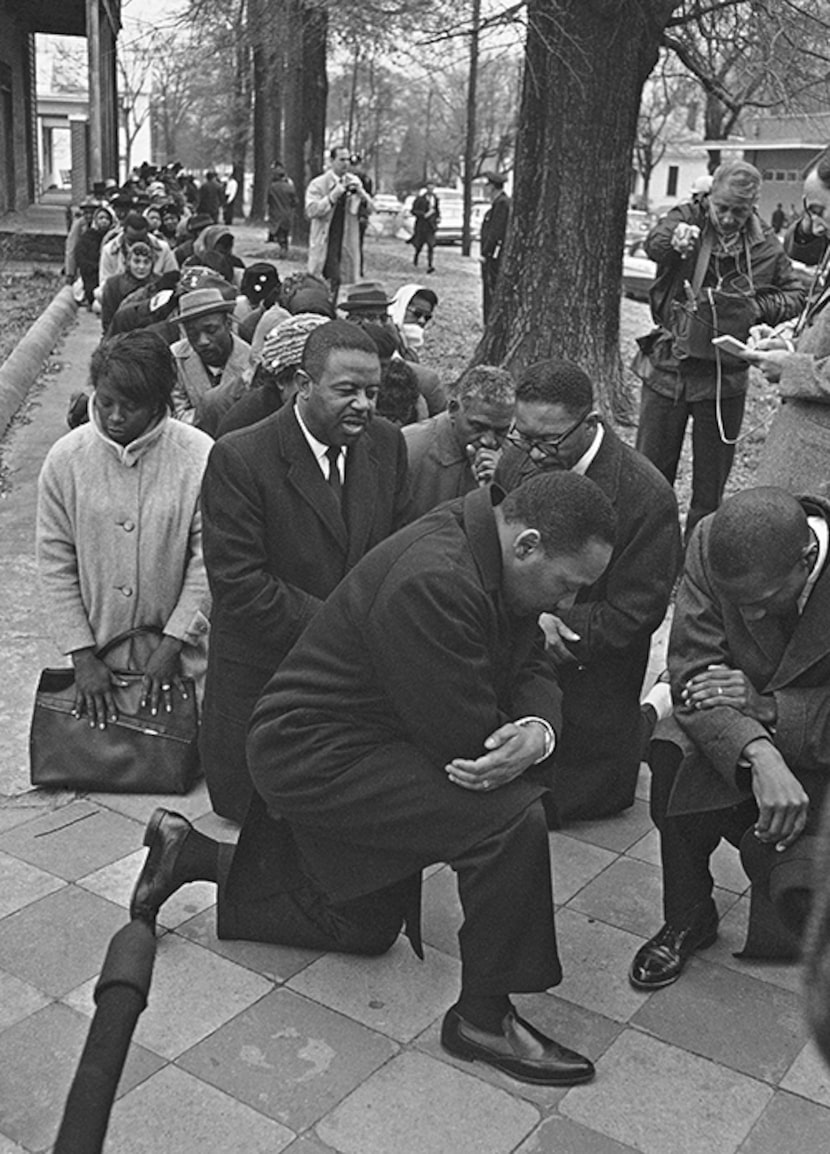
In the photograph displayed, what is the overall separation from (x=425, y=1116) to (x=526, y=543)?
138cm

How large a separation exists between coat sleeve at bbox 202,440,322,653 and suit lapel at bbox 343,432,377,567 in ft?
0.86

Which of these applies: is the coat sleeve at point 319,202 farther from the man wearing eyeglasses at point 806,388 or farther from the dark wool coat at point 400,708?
the dark wool coat at point 400,708

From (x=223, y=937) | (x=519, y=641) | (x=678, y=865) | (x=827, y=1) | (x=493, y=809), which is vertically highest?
(x=827, y=1)

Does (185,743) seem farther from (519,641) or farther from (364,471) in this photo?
(519,641)

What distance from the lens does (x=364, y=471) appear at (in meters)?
4.56

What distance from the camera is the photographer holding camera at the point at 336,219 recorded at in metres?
15.6

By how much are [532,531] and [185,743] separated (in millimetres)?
2005

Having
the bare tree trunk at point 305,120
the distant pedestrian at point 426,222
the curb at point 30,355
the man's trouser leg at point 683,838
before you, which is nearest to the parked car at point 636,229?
the distant pedestrian at point 426,222

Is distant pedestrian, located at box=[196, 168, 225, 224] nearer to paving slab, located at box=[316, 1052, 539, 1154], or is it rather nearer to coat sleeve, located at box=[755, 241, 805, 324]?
coat sleeve, located at box=[755, 241, 805, 324]

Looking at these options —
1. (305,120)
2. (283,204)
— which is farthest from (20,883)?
(305,120)

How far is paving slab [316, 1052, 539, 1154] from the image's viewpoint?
10.3 ft

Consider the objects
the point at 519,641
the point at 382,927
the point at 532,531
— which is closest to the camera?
the point at 532,531

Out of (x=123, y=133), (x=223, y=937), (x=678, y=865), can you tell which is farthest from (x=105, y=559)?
(x=123, y=133)

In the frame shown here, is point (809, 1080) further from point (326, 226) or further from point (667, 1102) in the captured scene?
point (326, 226)
